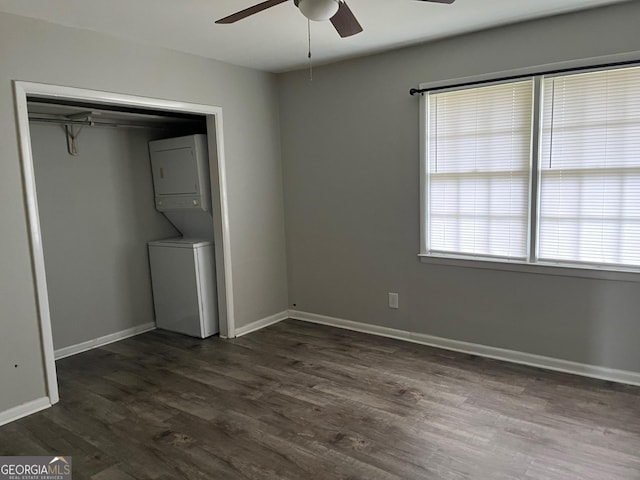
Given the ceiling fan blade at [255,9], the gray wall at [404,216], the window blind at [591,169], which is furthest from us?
the gray wall at [404,216]

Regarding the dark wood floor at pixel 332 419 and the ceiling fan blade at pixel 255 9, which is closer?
the ceiling fan blade at pixel 255 9

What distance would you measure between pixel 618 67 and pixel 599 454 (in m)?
2.34

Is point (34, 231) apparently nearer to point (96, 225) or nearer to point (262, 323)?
point (96, 225)

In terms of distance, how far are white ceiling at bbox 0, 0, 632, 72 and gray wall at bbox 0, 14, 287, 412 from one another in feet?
0.43

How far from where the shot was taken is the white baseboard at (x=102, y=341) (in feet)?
13.2

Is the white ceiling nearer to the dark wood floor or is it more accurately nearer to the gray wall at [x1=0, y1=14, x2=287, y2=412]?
the gray wall at [x1=0, y1=14, x2=287, y2=412]

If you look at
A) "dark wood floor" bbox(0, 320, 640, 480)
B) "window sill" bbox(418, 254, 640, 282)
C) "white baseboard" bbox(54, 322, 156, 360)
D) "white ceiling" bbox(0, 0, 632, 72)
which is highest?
"white ceiling" bbox(0, 0, 632, 72)

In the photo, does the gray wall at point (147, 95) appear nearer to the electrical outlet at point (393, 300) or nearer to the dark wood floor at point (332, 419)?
the dark wood floor at point (332, 419)

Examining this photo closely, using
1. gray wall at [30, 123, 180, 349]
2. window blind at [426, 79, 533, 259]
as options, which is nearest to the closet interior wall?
gray wall at [30, 123, 180, 349]

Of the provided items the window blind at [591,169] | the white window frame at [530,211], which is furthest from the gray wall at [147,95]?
the window blind at [591,169]

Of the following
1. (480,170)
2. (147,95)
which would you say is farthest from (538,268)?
(147,95)

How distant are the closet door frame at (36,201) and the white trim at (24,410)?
0.16ft

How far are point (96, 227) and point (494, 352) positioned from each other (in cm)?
364

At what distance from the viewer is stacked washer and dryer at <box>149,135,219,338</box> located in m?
4.29
